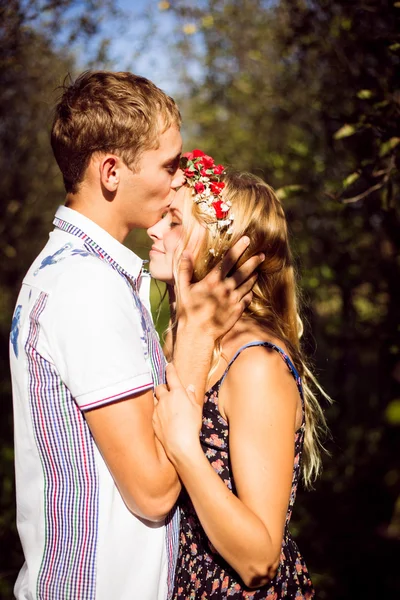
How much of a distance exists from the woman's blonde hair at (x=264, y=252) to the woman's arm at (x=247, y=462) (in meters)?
0.30

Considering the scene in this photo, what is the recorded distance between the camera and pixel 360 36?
395 centimetres

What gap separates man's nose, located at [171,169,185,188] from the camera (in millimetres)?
2574

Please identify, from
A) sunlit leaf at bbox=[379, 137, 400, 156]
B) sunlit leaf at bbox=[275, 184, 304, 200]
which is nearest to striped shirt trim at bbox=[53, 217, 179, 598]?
sunlit leaf at bbox=[275, 184, 304, 200]

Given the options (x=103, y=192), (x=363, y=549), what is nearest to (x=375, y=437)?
(x=363, y=549)

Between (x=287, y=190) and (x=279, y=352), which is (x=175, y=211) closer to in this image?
(x=279, y=352)

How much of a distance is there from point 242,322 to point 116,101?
1027 millimetres

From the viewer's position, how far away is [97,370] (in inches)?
74.4

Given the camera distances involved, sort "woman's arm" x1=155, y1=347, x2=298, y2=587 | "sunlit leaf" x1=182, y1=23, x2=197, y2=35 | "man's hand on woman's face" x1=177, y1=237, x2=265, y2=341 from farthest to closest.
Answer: "sunlit leaf" x1=182, y1=23, x2=197, y2=35 → "man's hand on woman's face" x1=177, y1=237, x2=265, y2=341 → "woman's arm" x1=155, y1=347, x2=298, y2=587

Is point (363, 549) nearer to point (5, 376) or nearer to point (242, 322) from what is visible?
point (242, 322)

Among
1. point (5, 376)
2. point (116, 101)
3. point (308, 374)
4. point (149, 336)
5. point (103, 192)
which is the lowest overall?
point (5, 376)

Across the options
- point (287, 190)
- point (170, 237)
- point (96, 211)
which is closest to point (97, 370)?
point (96, 211)

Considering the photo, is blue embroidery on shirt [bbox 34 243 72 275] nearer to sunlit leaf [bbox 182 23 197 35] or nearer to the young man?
the young man

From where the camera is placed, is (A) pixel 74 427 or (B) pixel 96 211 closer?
(A) pixel 74 427

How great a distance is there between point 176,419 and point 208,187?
1033 mm
